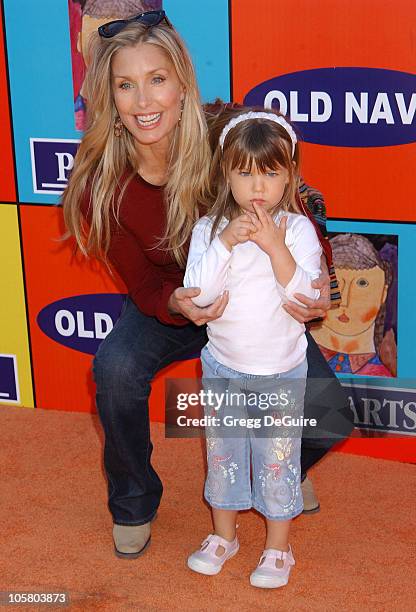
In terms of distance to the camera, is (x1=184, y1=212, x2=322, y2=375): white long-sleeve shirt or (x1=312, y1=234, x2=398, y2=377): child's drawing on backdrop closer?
(x1=184, y1=212, x2=322, y2=375): white long-sleeve shirt

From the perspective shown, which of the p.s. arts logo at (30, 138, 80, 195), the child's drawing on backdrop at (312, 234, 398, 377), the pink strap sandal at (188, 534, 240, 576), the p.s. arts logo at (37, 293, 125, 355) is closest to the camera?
the pink strap sandal at (188, 534, 240, 576)

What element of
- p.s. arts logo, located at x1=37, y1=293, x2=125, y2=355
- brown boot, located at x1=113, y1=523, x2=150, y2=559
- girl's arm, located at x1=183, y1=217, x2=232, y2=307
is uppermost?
girl's arm, located at x1=183, y1=217, x2=232, y2=307

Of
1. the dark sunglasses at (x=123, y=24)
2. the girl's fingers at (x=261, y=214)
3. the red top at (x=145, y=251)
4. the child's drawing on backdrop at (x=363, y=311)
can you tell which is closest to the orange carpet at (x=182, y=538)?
the child's drawing on backdrop at (x=363, y=311)

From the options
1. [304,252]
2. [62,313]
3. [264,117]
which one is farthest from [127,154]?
[62,313]

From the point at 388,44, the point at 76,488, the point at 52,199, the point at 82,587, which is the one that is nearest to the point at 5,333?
the point at 52,199

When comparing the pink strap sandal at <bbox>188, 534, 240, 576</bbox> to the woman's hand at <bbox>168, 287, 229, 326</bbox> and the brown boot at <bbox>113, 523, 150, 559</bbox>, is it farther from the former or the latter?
the woman's hand at <bbox>168, 287, 229, 326</bbox>

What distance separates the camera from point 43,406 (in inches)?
115

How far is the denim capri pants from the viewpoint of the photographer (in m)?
1.89

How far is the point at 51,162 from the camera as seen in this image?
104 inches

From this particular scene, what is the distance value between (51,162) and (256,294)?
1049mm

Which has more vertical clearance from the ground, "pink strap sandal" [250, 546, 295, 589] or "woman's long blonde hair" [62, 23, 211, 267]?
"woman's long blonde hair" [62, 23, 211, 267]

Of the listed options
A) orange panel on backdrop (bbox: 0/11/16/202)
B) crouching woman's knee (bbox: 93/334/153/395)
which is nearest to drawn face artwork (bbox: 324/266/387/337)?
crouching woman's knee (bbox: 93/334/153/395)

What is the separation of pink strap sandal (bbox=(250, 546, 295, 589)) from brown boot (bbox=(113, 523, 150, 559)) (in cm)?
29

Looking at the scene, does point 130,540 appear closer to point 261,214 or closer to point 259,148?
point 261,214
